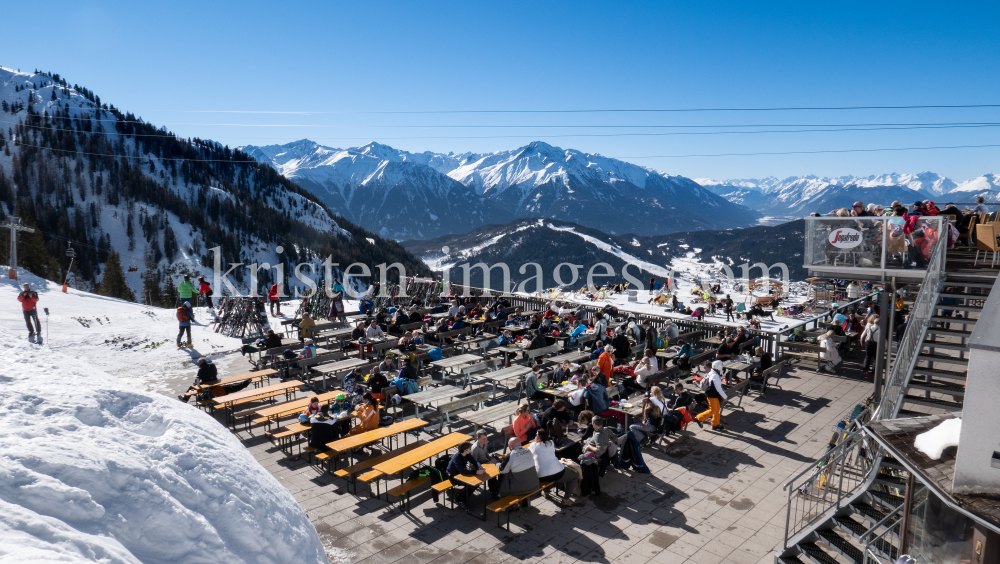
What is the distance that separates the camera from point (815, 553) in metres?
5.88

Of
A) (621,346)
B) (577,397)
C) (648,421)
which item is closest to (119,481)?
(577,397)

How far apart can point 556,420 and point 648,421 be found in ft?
5.71

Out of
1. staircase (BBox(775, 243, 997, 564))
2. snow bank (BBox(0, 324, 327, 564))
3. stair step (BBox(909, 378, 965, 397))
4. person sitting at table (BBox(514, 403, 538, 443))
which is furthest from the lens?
person sitting at table (BBox(514, 403, 538, 443))

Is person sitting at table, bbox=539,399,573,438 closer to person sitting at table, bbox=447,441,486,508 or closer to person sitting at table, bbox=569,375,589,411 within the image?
person sitting at table, bbox=569,375,589,411

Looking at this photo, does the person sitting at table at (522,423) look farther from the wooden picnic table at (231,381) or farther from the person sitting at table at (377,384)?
the wooden picnic table at (231,381)

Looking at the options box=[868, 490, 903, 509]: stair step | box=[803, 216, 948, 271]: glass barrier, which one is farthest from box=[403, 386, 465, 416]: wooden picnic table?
box=[803, 216, 948, 271]: glass barrier

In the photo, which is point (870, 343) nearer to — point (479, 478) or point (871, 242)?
point (871, 242)

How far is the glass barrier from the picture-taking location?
33.7 ft

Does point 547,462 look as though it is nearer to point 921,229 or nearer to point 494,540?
point 494,540

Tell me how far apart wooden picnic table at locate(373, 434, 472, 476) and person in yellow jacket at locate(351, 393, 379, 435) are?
50.1 inches

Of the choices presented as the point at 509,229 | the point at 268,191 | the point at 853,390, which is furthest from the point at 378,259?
the point at 853,390

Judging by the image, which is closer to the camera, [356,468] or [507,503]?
[507,503]

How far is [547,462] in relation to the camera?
705 cm

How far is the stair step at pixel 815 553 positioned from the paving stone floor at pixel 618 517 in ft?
1.19
